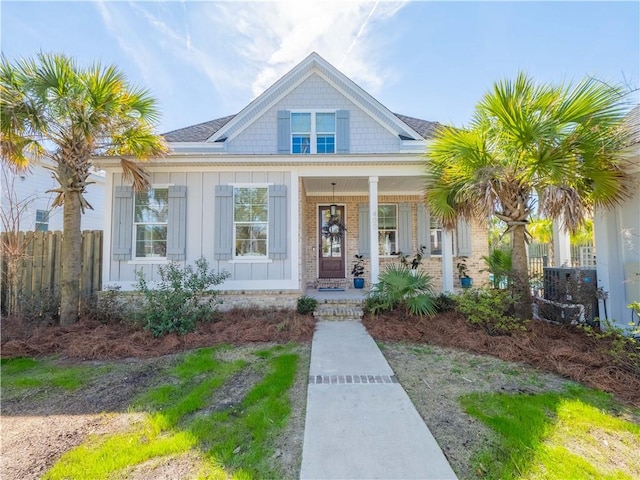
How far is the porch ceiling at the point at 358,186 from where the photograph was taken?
8305 mm

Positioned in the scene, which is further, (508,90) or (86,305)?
(86,305)

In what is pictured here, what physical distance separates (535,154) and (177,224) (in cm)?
731

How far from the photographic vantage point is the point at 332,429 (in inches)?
103

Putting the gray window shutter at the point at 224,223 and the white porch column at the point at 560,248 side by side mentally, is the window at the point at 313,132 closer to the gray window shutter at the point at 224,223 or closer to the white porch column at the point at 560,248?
the gray window shutter at the point at 224,223

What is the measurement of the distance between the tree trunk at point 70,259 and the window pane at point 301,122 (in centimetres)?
613

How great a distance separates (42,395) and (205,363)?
5.88 feet

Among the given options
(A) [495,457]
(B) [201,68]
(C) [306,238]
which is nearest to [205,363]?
(A) [495,457]

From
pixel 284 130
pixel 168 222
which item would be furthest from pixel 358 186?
pixel 168 222

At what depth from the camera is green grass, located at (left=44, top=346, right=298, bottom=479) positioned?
2.23 m

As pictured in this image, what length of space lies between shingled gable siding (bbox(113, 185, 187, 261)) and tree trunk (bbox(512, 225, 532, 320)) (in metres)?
7.05

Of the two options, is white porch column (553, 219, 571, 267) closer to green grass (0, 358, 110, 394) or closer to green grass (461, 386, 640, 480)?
green grass (461, 386, 640, 480)

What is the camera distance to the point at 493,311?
531 centimetres

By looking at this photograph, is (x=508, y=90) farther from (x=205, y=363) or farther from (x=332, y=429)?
(x=205, y=363)

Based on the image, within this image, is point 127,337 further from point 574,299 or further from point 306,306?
point 574,299
